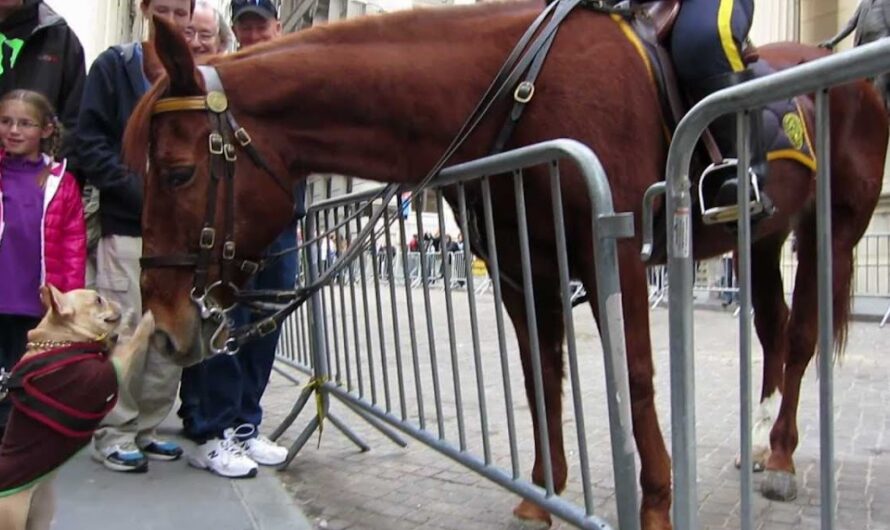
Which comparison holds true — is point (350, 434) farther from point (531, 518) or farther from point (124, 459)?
point (531, 518)

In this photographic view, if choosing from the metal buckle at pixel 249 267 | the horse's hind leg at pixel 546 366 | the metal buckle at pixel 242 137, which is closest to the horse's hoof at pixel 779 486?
the horse's hind leg at pixel 546 366

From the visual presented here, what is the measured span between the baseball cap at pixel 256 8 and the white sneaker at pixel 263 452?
215 centimetres

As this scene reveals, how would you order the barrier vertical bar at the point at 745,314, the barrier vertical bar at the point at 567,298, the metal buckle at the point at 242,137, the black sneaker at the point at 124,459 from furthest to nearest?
the black sneaker at the point at 124,459 < the metal buckle at the point at 242,137 < the barrier vertical bar at the point at 567,298 < the barrier vertical bar at the point at 745,314

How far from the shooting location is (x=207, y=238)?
8.19 ft

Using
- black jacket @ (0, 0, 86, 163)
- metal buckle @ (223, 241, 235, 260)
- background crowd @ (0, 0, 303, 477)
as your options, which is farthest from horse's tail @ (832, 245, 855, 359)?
black jacket @ (0, 0, 86, 163)

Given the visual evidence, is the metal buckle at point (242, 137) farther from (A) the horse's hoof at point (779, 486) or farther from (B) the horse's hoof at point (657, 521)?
(A) the horse's hoof at point (779, 486)

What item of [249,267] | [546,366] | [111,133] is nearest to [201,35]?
[111,133]

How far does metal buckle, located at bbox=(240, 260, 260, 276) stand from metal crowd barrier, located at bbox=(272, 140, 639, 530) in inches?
25.7

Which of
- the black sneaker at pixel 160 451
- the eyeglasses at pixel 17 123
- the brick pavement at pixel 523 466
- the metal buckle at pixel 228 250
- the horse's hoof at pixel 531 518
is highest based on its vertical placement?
the eyeglasses at pixel 17 123

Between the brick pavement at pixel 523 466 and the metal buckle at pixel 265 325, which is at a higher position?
the metal buckle at pixel 265 325

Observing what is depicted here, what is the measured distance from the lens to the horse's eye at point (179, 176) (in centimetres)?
249

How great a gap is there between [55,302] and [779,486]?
2.96 m

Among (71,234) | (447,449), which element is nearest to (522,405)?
(447,449)

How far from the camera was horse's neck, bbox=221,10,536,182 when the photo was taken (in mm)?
2633
